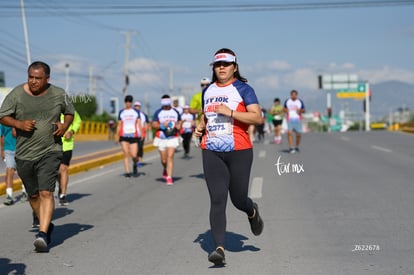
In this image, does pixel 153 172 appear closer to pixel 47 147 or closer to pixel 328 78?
pixel 47 147

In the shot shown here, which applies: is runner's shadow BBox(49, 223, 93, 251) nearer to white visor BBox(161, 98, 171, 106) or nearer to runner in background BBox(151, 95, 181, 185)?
runner in background BBox(151, 95, 181, 185)

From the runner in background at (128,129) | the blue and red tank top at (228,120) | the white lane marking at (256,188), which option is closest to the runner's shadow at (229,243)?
the blue and red tank top at (228,120)

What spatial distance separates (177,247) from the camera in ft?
22.7

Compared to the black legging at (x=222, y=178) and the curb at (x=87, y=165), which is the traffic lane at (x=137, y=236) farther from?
the curb at (x=87, y=165)

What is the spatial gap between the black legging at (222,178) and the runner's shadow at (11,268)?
170 centimetres

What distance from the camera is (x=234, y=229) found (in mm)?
7949

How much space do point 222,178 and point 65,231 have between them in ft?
9.45

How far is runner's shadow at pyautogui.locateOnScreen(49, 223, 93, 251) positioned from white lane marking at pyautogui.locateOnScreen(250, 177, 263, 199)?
10.7ft

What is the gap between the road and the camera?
239 inches

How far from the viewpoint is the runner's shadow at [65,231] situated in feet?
24.8

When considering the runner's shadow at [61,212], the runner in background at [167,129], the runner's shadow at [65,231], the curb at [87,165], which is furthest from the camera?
the runner in background at [167,129]

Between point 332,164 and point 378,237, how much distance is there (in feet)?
33.6

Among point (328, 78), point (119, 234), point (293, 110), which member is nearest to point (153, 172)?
point (293, 110)

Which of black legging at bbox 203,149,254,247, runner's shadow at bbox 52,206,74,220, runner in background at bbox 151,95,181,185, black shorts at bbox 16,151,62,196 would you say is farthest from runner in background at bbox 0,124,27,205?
black legging at bbox 203,149,254,247
